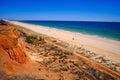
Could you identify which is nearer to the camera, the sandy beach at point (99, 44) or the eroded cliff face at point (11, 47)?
the eroded cliff face at point (11, 47)

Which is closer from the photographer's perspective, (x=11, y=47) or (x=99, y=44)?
(x=11, y=47)

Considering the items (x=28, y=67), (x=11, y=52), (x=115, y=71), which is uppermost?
(x=11, y=52)

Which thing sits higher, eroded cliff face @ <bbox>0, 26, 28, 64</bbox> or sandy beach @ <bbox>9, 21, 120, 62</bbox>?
eroded cliff face @ <bbox>0, 26, 28, 64</bbox>

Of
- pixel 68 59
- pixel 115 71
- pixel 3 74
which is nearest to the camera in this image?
pixel 3 74

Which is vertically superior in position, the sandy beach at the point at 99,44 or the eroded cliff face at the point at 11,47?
the eroded cliff face at the point at 11,47

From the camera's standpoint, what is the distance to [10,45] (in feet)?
27.6

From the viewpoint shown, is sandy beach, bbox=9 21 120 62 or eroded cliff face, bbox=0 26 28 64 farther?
sandy beach, bbox=9 21 120 62

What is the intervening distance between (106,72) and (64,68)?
8.49 ft

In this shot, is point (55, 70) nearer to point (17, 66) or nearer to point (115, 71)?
point (17, 66)

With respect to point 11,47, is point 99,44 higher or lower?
lower

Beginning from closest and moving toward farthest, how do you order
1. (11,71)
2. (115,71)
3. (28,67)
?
1. (11,71)
2. (28,67)
3. (115,71)

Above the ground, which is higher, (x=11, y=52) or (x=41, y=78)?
(x=11, y=52)

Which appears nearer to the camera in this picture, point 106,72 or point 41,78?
point 41,78

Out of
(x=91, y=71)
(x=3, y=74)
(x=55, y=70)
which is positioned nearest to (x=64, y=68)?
(x=55, y=70)
